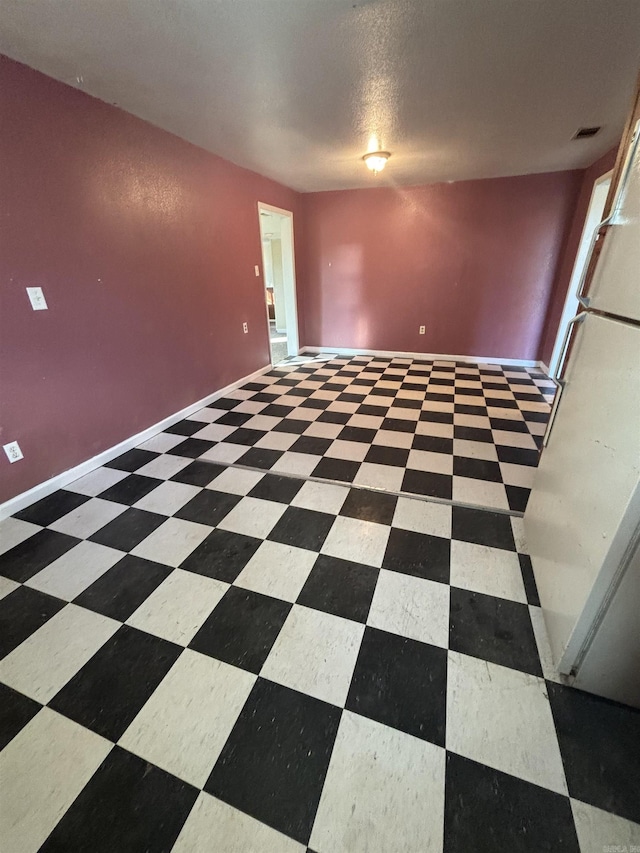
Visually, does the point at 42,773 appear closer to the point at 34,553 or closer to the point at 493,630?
the point at 34,553

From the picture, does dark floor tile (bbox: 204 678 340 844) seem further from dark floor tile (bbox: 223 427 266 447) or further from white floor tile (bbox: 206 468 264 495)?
dark floor tile (bbox: 223 427 266 447)

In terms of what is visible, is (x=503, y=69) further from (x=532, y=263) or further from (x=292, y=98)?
(x=532, y=263)

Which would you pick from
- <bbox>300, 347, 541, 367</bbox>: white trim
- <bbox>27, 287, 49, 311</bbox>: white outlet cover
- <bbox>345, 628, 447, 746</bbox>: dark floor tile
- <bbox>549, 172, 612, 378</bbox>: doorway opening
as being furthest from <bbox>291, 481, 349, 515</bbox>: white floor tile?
<bbox>300, 347, 541, 367</bbox>: white trim

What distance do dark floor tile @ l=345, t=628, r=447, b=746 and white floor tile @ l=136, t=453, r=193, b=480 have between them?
1663mm

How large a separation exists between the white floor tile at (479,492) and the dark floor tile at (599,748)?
97 centimetres

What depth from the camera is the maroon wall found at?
341cm

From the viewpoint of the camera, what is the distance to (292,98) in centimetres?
216

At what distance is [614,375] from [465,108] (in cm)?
239

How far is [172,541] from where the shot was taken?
175 centimetres

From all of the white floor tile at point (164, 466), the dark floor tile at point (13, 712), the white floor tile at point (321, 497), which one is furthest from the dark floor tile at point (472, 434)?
the dark floor tile at point (13, 712)

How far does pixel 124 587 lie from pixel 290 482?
102 cm

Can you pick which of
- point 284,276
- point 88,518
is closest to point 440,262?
point 284,276

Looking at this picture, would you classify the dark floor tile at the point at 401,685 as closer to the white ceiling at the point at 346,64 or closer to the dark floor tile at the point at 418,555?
the dark floor tile at the point at 418,555

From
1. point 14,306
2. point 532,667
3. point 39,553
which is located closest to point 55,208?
point 14,306
